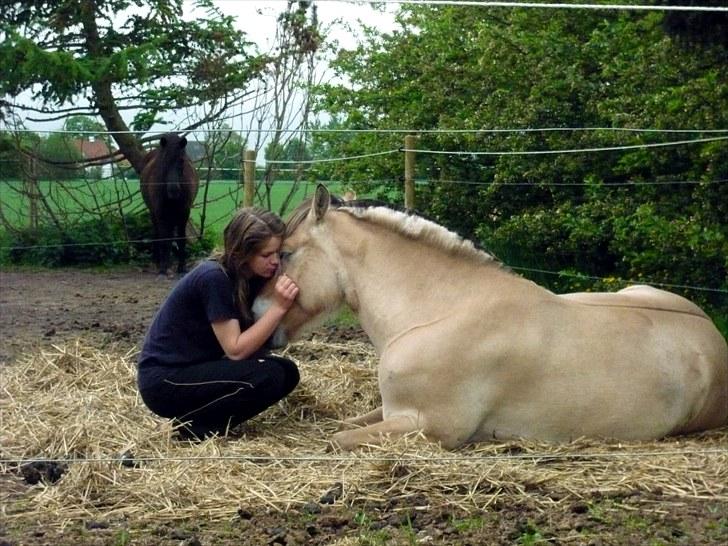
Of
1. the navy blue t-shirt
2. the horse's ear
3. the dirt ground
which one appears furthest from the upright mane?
the dirt ground

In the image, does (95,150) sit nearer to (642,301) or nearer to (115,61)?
(115,61)

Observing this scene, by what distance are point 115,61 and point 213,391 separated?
3.55m

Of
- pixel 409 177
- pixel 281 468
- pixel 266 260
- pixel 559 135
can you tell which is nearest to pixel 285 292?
pixel 266 260

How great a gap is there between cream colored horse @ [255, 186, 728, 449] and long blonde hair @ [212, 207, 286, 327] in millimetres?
107

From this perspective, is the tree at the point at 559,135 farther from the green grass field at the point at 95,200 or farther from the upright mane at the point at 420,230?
the upright mane at the point at 420,230

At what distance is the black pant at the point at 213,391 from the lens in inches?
206

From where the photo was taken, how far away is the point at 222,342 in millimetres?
5207

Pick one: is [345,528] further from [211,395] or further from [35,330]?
[35,330]

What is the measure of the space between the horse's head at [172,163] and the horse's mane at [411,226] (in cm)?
255

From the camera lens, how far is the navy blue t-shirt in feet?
17.1

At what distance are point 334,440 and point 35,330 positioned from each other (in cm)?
401

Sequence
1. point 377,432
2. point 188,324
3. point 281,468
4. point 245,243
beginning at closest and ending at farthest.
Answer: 1. point 281,468
2. point 377,432
3. point 245,243
4. point 188,324

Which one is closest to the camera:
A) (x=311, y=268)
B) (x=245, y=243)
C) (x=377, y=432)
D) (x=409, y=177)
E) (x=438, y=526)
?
(x=438, y=526)

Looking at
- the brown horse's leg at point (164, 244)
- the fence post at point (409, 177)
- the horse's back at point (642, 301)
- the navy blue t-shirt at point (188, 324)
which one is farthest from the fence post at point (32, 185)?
the horse's back at point (642, 301)
